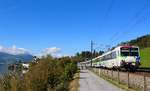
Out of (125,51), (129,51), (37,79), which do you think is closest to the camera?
(37,79)

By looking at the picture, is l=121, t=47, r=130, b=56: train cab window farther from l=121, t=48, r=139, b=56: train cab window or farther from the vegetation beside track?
the vegetation beside track

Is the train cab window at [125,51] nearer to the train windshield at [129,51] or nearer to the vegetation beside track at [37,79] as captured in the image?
the train windshield at [129,51]

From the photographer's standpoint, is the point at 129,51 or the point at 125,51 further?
the point at 129,51

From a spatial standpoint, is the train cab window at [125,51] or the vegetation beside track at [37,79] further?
the train cab window at [125,51]

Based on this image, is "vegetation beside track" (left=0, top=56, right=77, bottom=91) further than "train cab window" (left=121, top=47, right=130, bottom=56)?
No

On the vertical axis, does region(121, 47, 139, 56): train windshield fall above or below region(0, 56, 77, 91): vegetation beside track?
above

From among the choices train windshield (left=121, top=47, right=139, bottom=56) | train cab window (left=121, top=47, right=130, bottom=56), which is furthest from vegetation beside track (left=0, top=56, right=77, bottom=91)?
train windshield (left=121, top=47, right=139, bottom=56)

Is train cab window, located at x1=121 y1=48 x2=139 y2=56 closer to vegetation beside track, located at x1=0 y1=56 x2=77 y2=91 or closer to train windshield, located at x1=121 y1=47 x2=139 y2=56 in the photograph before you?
train windshield, located at x1=121 y1=47 x2=139 y2=56

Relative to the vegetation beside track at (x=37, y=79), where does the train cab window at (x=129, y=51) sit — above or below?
above

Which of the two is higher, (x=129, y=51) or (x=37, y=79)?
(x=129, y=51)

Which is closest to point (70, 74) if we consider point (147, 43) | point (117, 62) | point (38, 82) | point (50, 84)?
point (117, 62)

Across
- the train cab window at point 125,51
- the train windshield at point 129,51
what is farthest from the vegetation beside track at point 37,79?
the train windshield at point 129,51

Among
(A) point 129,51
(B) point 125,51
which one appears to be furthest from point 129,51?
(B) point 125,51

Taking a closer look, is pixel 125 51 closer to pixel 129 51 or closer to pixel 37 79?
pixel 129 51
